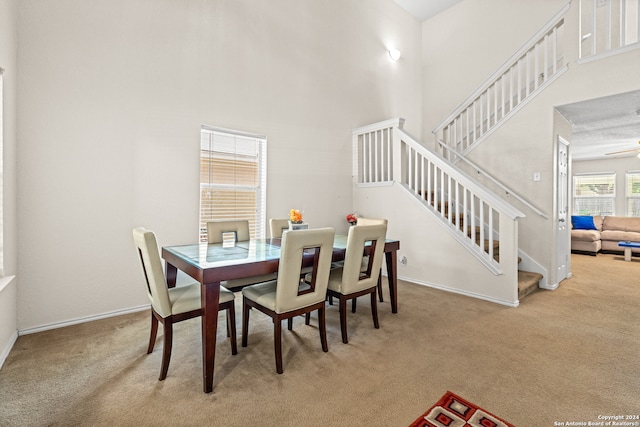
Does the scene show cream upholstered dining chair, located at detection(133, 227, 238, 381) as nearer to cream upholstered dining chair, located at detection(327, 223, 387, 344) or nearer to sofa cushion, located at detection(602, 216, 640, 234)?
cream upholstered dining chair, located at detection(327, 223, 387, 344)

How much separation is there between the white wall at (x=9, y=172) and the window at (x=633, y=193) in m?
11.4

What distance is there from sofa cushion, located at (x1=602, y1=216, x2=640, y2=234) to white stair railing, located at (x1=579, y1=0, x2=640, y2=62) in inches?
161

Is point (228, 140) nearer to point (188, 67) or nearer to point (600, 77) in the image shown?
point (188, 67)

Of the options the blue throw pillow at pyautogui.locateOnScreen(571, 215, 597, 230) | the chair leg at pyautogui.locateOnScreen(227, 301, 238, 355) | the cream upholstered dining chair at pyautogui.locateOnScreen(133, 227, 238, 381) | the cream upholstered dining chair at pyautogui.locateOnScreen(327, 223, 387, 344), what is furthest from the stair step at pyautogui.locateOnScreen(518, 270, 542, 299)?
the blue throw pillow at pyautogui.locateOnScreen(571, 215, 597, 230)

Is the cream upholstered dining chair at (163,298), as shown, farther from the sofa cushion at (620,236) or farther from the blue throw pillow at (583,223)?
the blue throw pillow at (583,223)

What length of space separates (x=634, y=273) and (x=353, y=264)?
525 centimetres

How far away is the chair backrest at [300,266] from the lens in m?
1.95

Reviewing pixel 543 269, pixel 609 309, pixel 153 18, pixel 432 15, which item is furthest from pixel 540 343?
pixel 432 15

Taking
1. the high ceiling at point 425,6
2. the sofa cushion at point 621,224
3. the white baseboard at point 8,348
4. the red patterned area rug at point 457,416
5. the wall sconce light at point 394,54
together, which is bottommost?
the red patterned area rug at point 457,416

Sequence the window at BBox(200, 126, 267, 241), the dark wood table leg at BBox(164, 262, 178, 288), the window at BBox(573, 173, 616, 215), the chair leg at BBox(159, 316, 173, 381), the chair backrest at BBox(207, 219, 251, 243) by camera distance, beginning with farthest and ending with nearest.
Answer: the window at BBox(573, 173, 616, 215), the window at BBox(200, 126, 267, 241), the chair backrest at BBox(207, 219, 251, 243), the dark wood table leg at BBox(164, 262, 178, 288), the chair leg at BBox(159, 316, 173, 381)

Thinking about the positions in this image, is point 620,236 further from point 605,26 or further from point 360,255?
point 360,255

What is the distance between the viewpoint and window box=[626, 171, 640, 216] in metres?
7.46

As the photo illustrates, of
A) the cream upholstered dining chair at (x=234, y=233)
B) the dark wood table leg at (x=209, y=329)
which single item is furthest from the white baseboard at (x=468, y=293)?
the dark wood table leg at (x=209, y=329)

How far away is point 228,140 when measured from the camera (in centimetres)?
360
